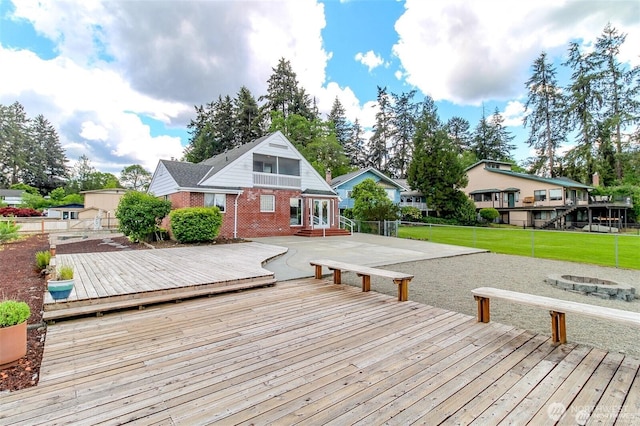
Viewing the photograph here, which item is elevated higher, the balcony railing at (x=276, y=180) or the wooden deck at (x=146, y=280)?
the balcony railing at (x=276, y=180)

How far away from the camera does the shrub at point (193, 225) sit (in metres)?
13.0

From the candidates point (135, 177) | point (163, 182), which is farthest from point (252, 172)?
point (135, 177)

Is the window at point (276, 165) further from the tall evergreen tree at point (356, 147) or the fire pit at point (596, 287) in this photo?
the tall evergreen tree at point (356, 147)

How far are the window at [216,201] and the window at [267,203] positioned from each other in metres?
2.24

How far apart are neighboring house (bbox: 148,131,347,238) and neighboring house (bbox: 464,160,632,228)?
26.1 m

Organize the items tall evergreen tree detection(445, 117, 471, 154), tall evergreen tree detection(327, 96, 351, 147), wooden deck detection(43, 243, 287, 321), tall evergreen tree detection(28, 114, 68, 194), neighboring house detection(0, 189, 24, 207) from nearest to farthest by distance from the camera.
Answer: wooden deck detection(43, 243, 287, 321)
neighboring house detection(0, 189, 24, 207)
tall evergreen tree detection(28, 114, 68, 194)
tall evergreen tree detection(327, 96, 351, 147)
tall evergreen tree detection(445, 117, 471, 154)

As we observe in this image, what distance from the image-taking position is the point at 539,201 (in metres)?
32.5

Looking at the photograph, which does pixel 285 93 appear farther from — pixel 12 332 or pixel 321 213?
pixel 12 332

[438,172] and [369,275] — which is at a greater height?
[438,172]

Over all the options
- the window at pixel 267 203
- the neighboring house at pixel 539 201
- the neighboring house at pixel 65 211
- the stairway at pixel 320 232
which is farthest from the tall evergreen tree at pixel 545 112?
the neighboring house at pixel 65 211

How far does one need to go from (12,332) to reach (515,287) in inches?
352

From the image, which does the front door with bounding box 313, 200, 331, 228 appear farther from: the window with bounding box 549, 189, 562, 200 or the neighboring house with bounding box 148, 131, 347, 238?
the window with bounding box 549, 189, 562, 200

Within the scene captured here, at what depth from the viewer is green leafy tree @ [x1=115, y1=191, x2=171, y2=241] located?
1309cm

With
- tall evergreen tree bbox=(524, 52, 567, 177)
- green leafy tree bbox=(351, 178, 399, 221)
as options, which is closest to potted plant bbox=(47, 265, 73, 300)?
green leafy tree bbox=(351, 178, 399, 221)
